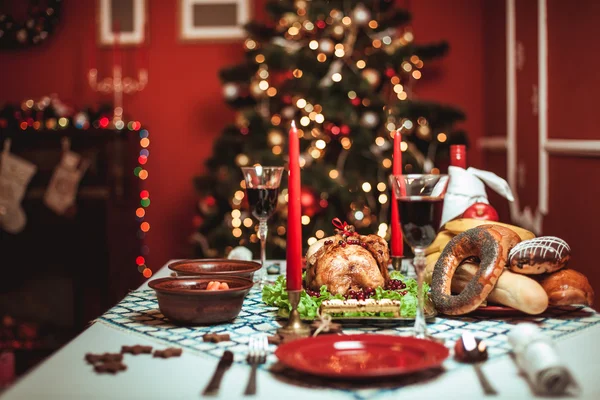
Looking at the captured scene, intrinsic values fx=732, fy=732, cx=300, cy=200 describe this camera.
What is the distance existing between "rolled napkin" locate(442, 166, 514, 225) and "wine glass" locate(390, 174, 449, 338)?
1.82 ft

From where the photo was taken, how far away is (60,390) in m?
1.02

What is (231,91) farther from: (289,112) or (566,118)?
(566,118)

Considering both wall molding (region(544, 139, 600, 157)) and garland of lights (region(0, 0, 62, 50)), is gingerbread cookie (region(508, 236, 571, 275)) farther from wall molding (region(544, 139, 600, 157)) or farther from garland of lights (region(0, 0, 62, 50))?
garland of lights (region(0, 0, 62, 50))

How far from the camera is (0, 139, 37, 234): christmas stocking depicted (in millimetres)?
4332

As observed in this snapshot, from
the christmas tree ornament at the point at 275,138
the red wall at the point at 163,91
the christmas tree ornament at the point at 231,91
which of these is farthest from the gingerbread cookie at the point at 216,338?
the red wall at the point at 163,91

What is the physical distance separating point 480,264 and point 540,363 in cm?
44

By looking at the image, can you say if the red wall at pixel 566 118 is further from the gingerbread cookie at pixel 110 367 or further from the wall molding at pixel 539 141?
the gingerbread cookie at pixel 110 367

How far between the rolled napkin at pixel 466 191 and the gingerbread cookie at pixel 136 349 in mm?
886

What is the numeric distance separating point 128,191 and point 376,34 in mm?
1782

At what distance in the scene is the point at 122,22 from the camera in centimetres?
498

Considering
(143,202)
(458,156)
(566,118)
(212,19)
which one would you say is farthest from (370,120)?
(458,156)

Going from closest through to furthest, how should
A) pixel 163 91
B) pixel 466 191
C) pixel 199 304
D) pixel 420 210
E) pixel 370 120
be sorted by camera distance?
pixel 420 210
pixel 199 304
pixel 466 191
pixel 370 120
pixel 163 91

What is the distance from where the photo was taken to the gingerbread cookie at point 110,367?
3.60ft

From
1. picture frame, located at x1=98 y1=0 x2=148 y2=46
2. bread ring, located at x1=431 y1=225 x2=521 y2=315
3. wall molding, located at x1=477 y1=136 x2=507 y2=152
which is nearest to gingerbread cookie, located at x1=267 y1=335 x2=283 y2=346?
bread ring, located at x1=431 y1=225 x2=521 y2=315
